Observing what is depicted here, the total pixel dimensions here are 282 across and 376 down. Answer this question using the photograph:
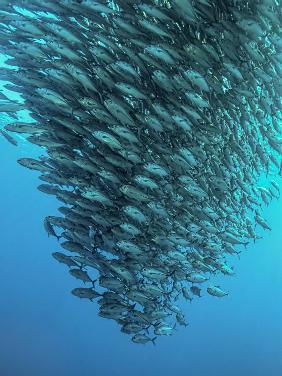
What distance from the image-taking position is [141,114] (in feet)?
19.5

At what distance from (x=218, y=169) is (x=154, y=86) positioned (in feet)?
6.02

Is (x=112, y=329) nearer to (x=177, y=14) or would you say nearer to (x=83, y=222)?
(x=83, y=222)

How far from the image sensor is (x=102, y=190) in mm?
6738

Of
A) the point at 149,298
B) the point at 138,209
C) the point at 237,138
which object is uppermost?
the point at 237,138

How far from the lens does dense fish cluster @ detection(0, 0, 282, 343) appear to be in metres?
5.67

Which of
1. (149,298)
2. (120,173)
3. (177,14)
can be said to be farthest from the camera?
(149,298)

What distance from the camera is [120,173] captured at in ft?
21.5

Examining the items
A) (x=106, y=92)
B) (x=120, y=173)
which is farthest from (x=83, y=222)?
(x=106, y=92)

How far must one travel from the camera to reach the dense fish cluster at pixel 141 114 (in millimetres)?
5672

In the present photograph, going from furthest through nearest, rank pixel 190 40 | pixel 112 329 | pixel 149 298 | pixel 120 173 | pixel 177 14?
1. pixel 112 329
2. pixel 149 298
3. pixel 120 173
4. pixel 190 40
5. pixel 177 14

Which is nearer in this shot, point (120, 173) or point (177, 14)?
point (177, 14)

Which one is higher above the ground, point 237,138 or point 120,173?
point 237,138

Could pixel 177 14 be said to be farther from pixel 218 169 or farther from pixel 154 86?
pixel 218 169

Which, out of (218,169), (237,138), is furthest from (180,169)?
(237,138)
